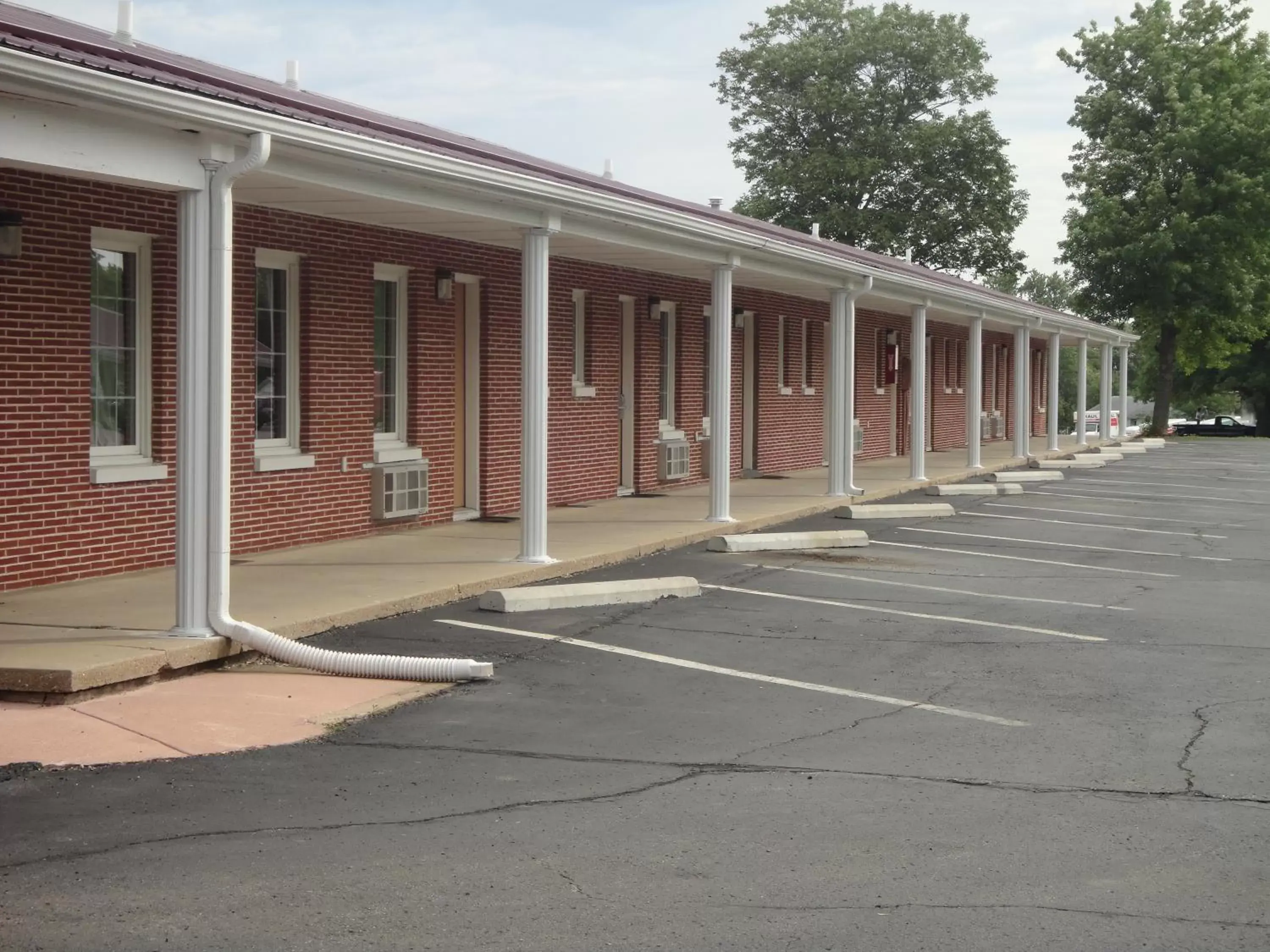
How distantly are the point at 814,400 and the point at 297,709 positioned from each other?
811 inches

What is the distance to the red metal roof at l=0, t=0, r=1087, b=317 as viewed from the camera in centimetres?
873

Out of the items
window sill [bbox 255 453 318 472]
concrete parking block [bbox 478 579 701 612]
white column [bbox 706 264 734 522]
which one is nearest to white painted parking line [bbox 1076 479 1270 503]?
white column [bbox 706 264 734 522]

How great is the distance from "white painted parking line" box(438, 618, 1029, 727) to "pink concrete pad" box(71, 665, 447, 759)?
5.04ft

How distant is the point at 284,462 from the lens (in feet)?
45.7

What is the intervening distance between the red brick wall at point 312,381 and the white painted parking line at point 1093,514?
4.42 metres

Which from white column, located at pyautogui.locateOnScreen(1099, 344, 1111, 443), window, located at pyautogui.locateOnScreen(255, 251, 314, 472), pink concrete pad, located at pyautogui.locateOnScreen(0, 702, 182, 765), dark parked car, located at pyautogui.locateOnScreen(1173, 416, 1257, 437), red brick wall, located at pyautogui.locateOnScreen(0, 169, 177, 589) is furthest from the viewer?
dark parked car, located at pyautogui.locateOnScreen(1173, 416, 1257, 437)

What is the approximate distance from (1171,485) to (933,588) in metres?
16.4

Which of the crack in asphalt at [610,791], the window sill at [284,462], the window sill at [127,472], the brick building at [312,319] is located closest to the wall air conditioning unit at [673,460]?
the brick building at [312,319]

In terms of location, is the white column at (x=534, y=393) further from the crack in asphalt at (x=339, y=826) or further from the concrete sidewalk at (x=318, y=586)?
the crack in asphalt at (x=339, y=826)

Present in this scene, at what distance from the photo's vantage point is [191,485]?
9.34 m

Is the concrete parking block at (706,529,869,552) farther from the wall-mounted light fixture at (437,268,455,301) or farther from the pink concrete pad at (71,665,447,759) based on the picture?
the pink concrete pad at (71,665,447,759)

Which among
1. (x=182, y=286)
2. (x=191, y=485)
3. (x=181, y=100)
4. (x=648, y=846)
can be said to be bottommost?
(x=648, y=846)

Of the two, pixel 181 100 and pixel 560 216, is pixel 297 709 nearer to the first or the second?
pixel 181 100

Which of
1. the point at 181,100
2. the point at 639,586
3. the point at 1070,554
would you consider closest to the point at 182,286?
the point at 181,100
